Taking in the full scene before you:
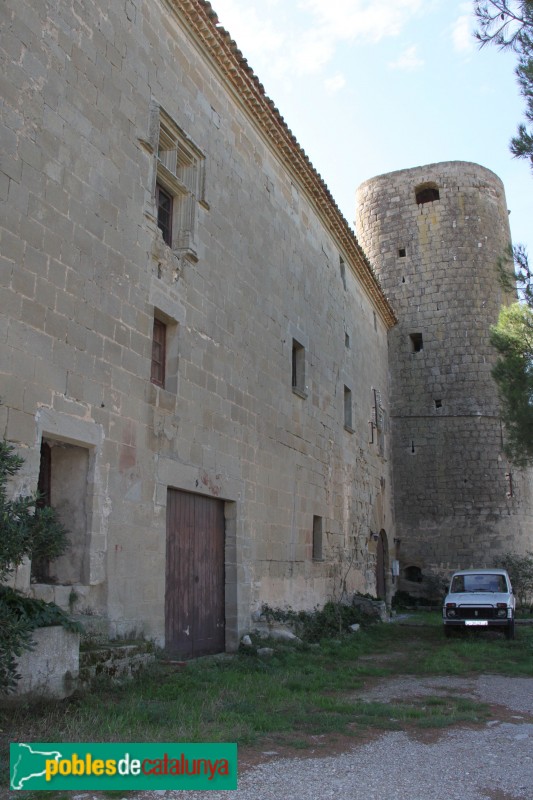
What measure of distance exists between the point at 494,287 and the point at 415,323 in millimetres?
2832

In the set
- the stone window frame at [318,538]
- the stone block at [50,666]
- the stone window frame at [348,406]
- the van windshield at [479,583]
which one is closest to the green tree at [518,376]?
the van windshield at [479,583]

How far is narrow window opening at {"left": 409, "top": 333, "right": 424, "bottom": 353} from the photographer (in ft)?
77.9

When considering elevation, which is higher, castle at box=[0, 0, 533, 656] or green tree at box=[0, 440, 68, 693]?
castle at box=[0, 0, 533, 656]

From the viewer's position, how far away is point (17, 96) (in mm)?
6680

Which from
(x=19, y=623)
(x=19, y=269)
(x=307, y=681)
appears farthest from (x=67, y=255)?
(x=307, y=681)

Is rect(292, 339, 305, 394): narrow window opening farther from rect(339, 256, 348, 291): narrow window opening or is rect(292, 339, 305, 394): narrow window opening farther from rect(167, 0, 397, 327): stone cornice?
rect(339, 256, 348, 291): narrow window opening

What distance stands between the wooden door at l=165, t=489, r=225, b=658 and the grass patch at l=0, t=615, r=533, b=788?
477mm

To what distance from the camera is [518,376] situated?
15047mm

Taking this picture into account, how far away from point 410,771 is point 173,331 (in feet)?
20.0

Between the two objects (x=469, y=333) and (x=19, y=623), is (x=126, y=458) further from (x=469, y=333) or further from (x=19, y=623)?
(x=469, y=333)

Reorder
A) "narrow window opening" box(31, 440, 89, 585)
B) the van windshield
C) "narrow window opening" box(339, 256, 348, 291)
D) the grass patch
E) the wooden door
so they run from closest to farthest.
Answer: the grass patch < "narrow window opening" box(31, 440, 89, 585) < the wooden door < the van windshield < "narrow window opening" box(339, 256, 348, 291)

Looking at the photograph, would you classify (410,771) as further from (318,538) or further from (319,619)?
(318,538)

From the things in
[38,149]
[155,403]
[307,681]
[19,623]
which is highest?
[38,149]

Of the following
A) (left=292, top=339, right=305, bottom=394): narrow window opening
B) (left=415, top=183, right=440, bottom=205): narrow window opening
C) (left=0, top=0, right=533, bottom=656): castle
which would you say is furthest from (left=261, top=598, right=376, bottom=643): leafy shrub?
(left=415, top=183, right=440, bottom=205): narrow window opening
